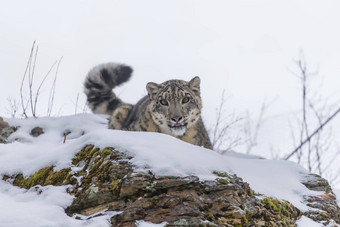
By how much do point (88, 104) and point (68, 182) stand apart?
466 cm

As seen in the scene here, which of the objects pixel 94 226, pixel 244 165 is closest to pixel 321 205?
pixel 244 165

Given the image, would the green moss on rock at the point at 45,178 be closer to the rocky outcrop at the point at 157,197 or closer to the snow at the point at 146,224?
the rocky outcrop at the point at 157,197

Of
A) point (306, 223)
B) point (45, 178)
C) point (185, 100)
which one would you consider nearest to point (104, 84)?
point (185, 100)

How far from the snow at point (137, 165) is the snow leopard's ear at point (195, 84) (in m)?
1.82

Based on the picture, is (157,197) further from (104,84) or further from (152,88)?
(104,84)

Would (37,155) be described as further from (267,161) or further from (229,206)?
(267,161)

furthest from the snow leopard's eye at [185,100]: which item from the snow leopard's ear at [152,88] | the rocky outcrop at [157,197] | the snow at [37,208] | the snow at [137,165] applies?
the snow at [37,208]

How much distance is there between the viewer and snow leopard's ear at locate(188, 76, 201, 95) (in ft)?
22.0

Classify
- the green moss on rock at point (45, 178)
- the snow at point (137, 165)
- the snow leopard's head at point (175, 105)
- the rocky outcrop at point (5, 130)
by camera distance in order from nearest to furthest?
the snow at point (137, 165)
the green moss on rock at point (45, 178)
the snow leopard's head at point (175, 105)
the rocky outcrop at point (5, 130)

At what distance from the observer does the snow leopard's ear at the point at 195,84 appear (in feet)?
22.0

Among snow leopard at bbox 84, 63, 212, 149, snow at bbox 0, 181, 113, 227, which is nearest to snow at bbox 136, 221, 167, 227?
snow at bbox 0, 181, 113, 227

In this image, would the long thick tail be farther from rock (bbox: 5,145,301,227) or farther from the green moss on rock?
rock (bbox: 5,145,301,227)

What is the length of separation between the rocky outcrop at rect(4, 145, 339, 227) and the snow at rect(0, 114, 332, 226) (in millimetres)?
86

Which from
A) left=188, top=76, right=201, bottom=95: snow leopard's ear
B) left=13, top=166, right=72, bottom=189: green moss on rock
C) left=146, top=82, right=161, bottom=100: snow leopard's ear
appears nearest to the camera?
left=13, top=166, right=72, bottom=189: green moss on rock
